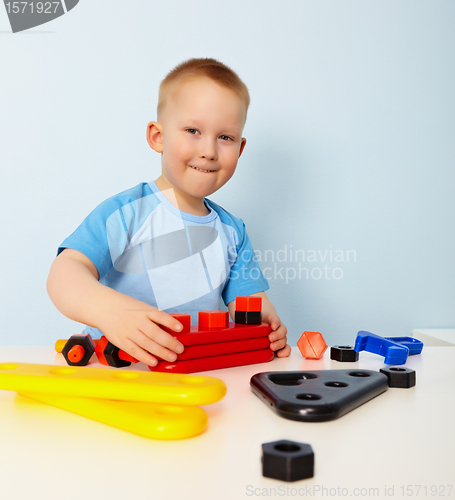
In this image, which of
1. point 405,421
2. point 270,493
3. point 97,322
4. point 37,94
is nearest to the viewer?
point 270,493

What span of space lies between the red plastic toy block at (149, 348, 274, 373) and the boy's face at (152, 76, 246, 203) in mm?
396

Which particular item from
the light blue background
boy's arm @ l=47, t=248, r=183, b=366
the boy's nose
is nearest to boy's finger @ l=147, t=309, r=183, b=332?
boy's arm @ l=47, t=248, r=183, b=366

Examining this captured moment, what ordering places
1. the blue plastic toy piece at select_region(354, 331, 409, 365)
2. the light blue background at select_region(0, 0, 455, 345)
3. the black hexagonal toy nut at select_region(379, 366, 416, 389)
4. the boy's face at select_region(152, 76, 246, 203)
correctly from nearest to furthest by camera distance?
the black hexagonal toy nut at select_region(379, 366, 416, 389) → the blue plastic toy piece at select_region(354, 331, 409, 365) → the boy's face at select_region(152, 76, 246, 203) → the light blue background at select_region(0, 0, 455, 345)

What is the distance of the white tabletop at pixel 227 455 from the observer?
0.70 feet

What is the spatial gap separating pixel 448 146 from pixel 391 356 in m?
0.89

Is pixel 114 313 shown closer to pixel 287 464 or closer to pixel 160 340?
pixel 160 340

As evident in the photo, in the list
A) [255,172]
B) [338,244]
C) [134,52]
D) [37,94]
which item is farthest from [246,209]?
[37,94]

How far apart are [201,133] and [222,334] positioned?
17.1 inches

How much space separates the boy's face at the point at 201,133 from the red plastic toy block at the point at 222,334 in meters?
→ 0.37

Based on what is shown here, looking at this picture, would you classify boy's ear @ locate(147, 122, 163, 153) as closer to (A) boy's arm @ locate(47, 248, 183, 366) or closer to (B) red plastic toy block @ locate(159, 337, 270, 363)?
(A) boy's arm @ locate(47, 248, 183, 366)

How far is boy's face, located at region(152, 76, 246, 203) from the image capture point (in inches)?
30.4

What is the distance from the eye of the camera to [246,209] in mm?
1142

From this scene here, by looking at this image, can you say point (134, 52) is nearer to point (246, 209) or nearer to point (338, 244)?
point (246, 209)

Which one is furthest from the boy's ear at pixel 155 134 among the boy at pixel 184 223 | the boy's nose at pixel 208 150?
the boy's nose at pixel 208 150
